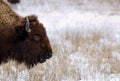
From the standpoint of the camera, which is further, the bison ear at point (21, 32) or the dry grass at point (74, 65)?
the dry grass at point (74, 65)

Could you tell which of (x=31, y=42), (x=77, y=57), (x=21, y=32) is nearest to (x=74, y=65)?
(x=77, y=57)

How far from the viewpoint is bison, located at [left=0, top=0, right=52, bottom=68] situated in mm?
7273

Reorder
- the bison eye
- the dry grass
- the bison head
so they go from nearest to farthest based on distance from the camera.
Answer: the bison head, the bison eye, the dry grass

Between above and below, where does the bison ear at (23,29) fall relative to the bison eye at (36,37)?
above

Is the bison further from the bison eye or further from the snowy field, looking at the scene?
the snowy field

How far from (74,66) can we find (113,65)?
32.2 inches

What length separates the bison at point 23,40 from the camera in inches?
286

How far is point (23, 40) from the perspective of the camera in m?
7.50

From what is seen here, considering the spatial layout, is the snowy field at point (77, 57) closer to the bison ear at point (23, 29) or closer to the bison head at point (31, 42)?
the bison head at point (31, 42)

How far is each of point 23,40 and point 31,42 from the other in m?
0.16

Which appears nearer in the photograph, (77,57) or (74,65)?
(74,65)

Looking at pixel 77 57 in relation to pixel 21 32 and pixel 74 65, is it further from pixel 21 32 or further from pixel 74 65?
pixel 21 32

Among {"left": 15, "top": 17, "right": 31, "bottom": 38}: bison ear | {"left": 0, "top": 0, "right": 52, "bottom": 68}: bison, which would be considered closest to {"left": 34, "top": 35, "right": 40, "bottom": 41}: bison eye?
{"left": 0, "top": 0, "right": 52, "bottom": 68}: bison

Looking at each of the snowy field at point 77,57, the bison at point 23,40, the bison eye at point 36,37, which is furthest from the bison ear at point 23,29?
the snowy field at point 77,57
